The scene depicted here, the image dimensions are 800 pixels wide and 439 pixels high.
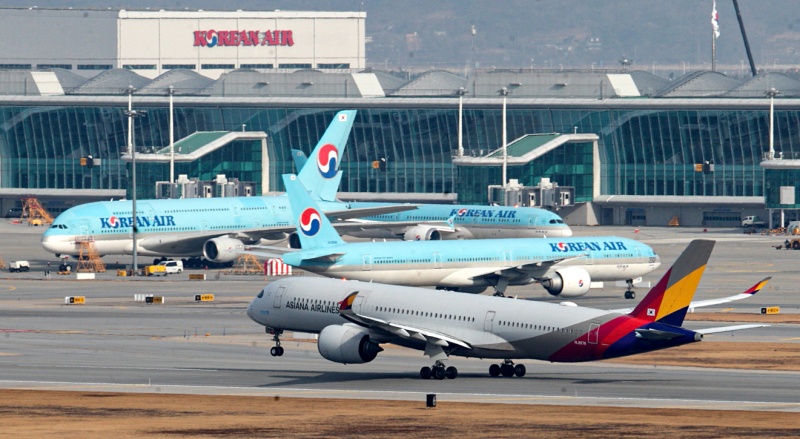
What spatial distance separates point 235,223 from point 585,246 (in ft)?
116

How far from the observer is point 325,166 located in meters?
130

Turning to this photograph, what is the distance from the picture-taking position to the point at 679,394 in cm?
6112

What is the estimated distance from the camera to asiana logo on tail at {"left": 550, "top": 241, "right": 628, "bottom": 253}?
3925 inches

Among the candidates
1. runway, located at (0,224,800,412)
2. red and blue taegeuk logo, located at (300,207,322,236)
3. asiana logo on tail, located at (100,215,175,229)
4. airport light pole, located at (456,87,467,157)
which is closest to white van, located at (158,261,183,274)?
asiana logo on tail, located at (100,215,175,229)

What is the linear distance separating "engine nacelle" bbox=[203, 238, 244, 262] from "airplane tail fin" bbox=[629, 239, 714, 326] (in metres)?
64.9

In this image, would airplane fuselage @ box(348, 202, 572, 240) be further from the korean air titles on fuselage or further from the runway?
the runway

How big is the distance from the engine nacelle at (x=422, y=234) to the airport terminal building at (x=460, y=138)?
4011 centimetres

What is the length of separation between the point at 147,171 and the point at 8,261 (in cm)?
4401

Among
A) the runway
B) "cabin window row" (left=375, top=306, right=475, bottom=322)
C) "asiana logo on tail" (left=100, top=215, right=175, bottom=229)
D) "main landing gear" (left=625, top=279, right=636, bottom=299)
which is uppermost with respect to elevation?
"asiana logo on tail" (left=100, top=215, right=175, bottom=229)

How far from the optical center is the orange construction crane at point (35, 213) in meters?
179

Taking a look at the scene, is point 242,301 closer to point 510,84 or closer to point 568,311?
point 568,311

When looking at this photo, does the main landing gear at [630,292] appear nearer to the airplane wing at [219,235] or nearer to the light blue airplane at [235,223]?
the light blue airplane at [235,223]

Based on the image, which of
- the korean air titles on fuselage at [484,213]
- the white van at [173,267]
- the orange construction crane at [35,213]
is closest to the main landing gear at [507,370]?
the white van at [173,267]

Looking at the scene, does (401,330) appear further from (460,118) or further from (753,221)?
(753,221)
